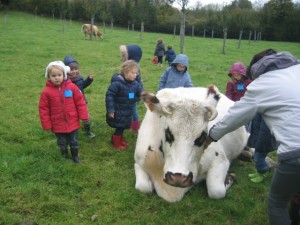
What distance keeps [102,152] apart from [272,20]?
53072 millimetres

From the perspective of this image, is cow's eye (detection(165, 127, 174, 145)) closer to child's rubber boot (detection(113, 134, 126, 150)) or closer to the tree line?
child's rubber boot (detection(113, 134, 126, 150))

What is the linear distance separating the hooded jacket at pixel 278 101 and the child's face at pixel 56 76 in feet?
9.79

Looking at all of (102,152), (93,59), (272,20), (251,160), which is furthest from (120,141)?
(272,20)

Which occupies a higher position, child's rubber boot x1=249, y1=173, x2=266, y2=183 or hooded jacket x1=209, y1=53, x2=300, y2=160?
hooded jacket x1=209, y1=53, x2=300, y2=160

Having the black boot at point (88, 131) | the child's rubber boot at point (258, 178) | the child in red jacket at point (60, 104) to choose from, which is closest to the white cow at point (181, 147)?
the child's rubber boot at point (258, 178)

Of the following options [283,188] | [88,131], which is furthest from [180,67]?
[283,188]

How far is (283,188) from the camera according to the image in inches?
128

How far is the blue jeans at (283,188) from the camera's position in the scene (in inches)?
122

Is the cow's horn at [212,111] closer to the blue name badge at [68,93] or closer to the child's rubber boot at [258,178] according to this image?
the child's rubber boot at [258,178]

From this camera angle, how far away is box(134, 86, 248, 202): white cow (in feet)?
13.3

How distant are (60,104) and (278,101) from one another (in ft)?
11.6

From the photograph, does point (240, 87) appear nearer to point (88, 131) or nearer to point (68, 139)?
point (88, 131)

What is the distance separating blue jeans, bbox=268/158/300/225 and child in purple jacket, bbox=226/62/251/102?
406 centimetres

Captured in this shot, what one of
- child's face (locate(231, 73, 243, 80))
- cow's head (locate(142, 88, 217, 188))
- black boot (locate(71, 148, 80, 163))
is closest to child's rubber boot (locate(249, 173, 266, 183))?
cow's head (locate(142, 88, 217, 188))
